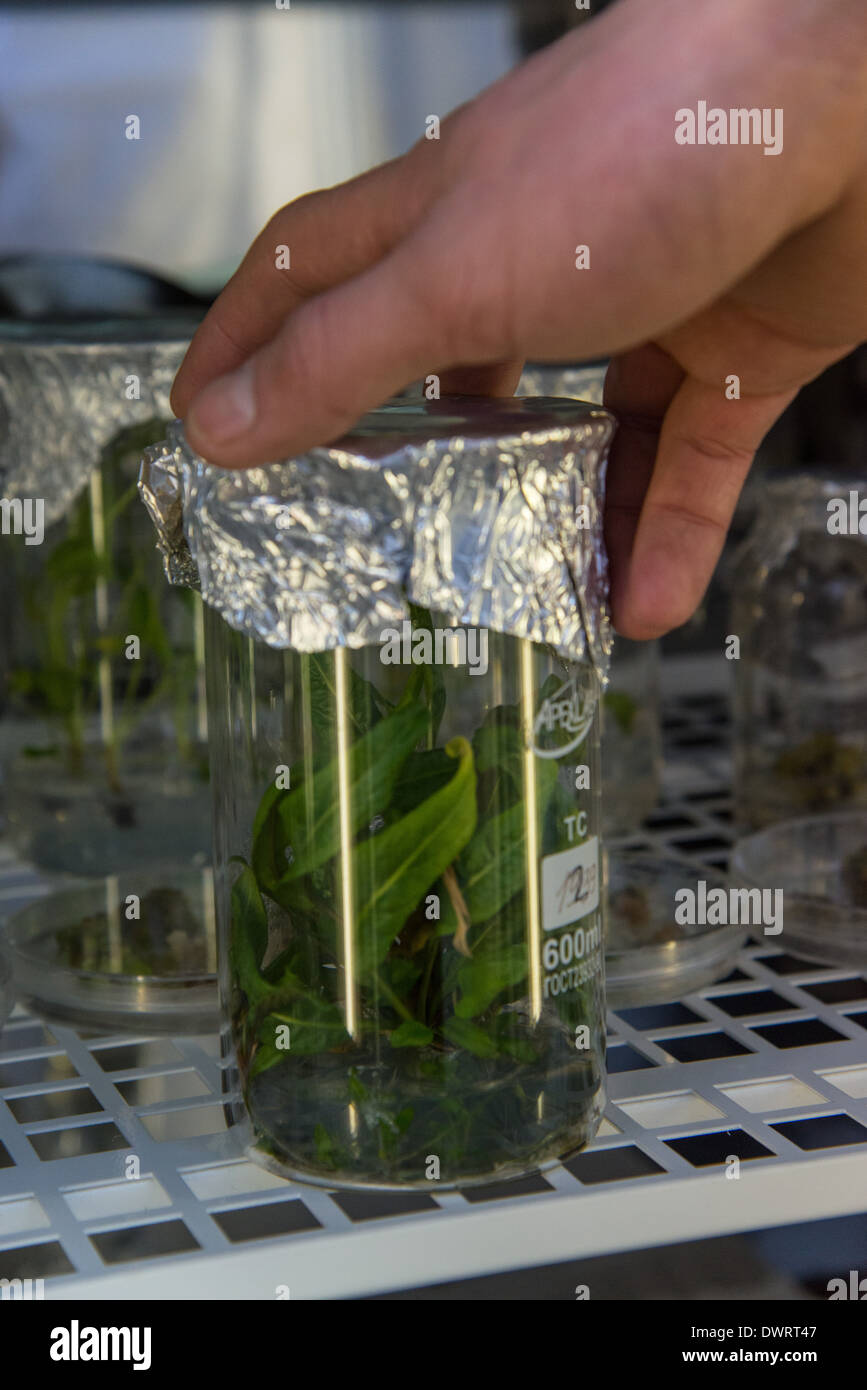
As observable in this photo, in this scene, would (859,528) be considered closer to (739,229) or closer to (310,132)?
(739,229)

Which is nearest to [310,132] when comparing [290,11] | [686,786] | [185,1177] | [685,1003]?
[290,11]

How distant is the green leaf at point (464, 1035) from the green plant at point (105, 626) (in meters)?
0.43

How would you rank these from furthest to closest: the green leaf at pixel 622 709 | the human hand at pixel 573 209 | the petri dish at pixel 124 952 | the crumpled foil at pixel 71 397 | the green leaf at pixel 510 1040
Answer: the green leaf at pixel 622 709
the crumpled foil at pixel 71 397
the petri dish at pixel 124 952
the green leaf at pixel 510 1040
the human hand at pixel 573 209

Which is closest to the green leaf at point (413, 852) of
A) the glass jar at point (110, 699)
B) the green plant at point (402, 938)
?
the green plant at point (402, 938)

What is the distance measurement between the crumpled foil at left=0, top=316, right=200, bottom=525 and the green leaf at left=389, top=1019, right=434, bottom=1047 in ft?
1.49

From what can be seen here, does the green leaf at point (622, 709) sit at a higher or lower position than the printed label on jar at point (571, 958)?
higher

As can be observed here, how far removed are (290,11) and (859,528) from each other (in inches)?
46.2

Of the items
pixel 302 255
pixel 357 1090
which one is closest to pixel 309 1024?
pixel 357 1090

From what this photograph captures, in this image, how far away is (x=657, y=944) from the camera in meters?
0.77

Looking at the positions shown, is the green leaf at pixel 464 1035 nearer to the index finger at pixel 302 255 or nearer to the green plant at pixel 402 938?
the green plant at pixel 402 938

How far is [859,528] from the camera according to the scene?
98 centimetres

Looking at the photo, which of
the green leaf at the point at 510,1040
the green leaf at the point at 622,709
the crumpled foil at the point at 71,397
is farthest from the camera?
the green leaf at the point at 622,709

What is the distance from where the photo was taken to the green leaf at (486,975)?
0.57m

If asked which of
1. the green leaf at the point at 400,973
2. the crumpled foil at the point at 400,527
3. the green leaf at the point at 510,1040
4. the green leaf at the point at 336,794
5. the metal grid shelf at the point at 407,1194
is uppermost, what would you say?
the crumpled foil at the point at 400,527
